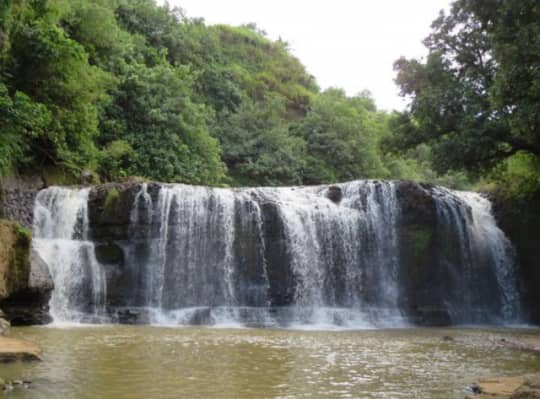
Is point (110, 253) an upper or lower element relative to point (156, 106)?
lower

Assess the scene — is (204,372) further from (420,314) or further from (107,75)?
(107,75)

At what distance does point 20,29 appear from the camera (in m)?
18.0

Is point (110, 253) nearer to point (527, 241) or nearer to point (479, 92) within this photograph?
point (479, 92)

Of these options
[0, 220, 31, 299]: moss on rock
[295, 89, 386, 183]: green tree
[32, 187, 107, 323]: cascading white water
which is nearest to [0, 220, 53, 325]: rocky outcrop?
[0, 220, 31, 299]: moss on rock

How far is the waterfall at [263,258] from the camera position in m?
17.6

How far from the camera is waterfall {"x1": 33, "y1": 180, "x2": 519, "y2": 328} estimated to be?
17578mm

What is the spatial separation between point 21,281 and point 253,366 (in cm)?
825

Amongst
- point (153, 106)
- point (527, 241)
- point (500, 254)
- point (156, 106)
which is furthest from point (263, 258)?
point (156, 106)

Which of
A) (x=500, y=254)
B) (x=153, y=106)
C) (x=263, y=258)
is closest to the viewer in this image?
(x=263, y=258)

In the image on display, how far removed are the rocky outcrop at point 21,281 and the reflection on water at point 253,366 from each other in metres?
1.91

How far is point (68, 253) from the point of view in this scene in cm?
1739

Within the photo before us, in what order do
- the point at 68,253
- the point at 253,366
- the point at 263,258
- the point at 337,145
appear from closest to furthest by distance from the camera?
the point at 253,366, the point at 68,253, the point at 263,258, the point at 337,145

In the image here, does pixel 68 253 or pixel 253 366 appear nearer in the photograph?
pixel 253 366

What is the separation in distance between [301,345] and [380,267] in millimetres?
9242
